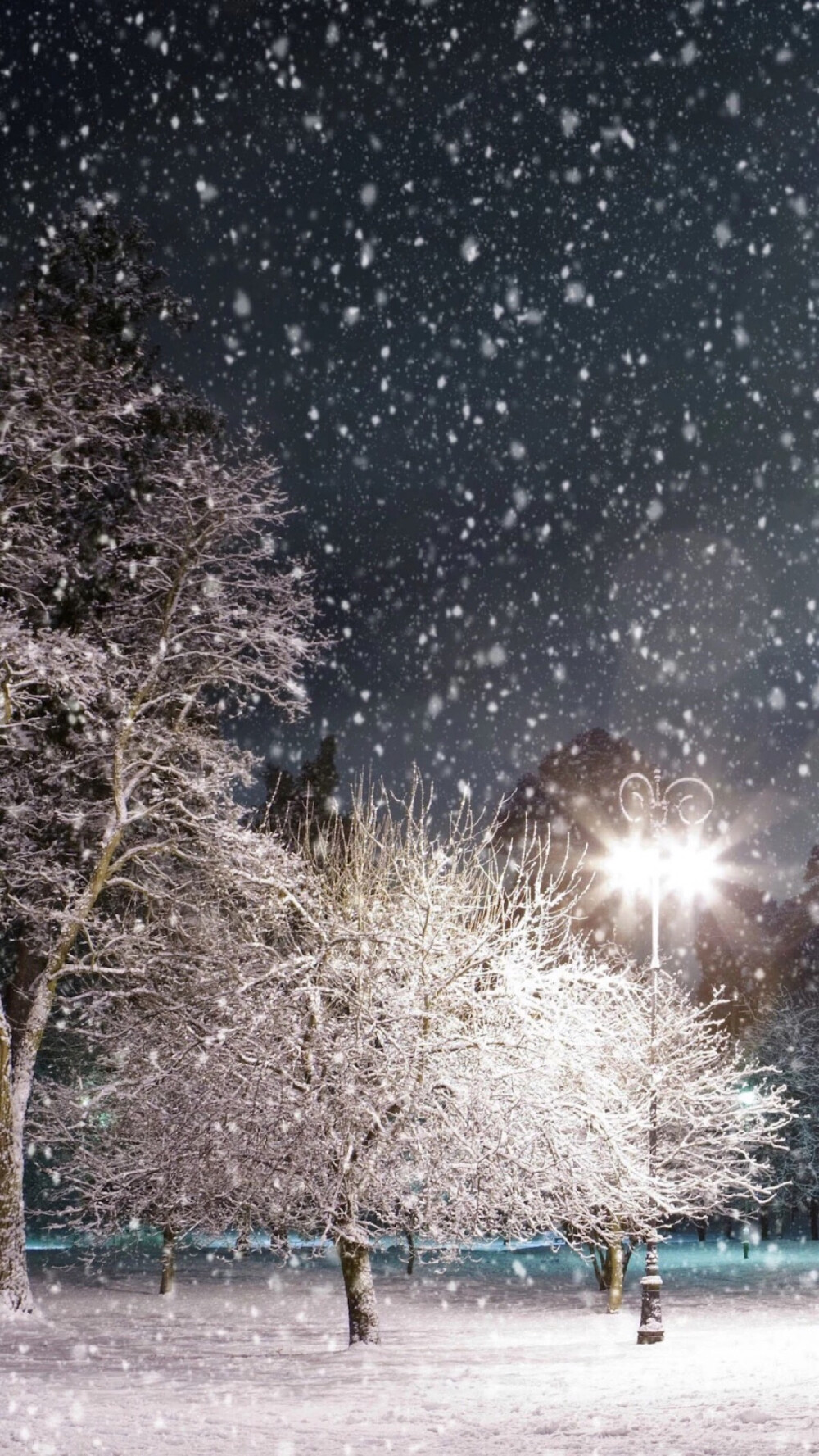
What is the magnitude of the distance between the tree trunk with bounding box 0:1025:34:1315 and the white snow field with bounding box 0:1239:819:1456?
1.89ft

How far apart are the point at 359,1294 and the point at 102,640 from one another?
952cm

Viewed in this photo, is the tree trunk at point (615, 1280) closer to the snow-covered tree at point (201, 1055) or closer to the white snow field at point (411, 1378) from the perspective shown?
the white snow field at point (411, 1378)

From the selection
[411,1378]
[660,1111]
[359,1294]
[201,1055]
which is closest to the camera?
[411,1378]

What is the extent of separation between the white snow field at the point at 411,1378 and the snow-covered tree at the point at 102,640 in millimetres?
3758

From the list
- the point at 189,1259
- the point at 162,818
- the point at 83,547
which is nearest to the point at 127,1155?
the point at 162,818

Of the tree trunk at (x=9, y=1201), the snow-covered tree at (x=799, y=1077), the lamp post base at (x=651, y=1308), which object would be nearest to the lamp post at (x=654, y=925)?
the lamp post base at (x=651, y=1308)

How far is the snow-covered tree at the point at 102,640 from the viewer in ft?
56.5

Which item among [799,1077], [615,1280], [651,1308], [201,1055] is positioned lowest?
[615,1280]

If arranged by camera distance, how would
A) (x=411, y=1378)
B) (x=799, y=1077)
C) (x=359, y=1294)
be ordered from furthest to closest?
(x=799, y=1077), (x=359, y=1294), (x=411, y=1378)

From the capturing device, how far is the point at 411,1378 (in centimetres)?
1302

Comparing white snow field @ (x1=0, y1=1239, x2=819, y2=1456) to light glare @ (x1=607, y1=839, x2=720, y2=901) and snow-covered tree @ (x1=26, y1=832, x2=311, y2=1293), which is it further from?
light glare @ (x1=607, y1=839, x2=720, y2=901)

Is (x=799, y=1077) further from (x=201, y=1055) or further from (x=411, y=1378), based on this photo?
(x=201, y=1055)

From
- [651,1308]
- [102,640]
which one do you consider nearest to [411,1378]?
[651,1308]

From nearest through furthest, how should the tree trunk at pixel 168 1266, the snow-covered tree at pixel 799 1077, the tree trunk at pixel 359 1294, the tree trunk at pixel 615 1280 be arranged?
1. the tree trunk at pixel 359 1294
2. the tree trunk at pixel 615 1280
3. the tree trunk at pixel 168 1266
4. the snow-covered tree at pixel 799 1077
